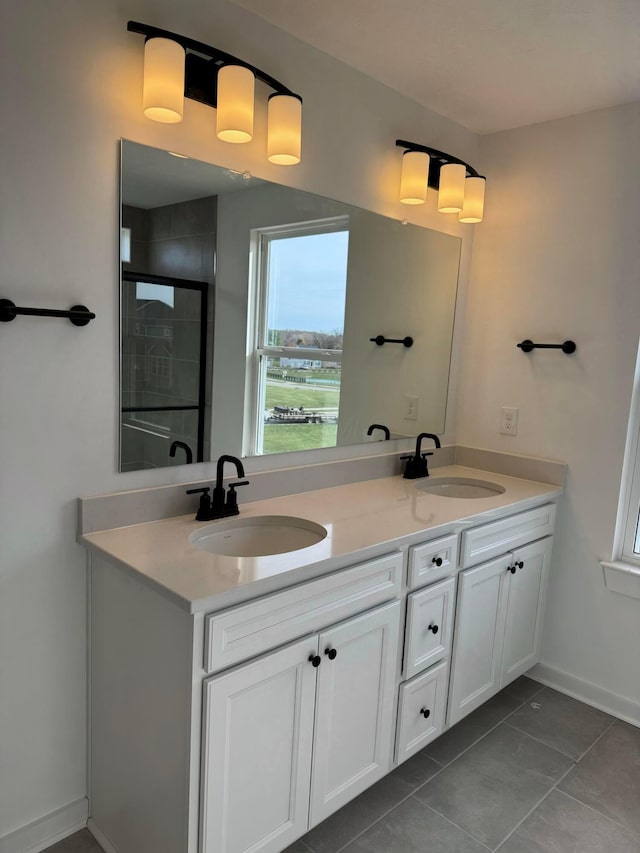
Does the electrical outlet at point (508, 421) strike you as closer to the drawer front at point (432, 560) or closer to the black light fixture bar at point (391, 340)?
the black light fixture bar at point (391, 340)

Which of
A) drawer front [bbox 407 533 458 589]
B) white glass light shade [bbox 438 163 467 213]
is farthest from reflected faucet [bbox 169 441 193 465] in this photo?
white glass light shade [bbox 438 163 467 213]

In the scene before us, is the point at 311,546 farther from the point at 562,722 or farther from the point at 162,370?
the point at 562,722

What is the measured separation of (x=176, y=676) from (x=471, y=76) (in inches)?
83.0

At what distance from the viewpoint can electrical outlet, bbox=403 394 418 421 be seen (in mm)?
2525

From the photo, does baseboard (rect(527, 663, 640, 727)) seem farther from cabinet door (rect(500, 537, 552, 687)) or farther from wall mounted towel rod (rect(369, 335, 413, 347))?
wall mounted towel rod (rect(369, 335, 413, 347))

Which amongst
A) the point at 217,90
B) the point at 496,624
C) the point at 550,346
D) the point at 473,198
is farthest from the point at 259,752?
the point at 473,198

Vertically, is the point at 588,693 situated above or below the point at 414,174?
below

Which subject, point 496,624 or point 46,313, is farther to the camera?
point 496,624

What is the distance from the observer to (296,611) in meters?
1.43

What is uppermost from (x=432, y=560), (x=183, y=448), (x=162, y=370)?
(x=162, y=370)

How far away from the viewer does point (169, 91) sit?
1467mm

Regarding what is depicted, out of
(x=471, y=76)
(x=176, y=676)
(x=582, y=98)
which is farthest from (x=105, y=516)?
(x=582, y=98)

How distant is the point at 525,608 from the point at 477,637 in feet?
1.23

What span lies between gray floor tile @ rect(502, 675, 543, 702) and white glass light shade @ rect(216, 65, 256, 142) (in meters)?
2.31
